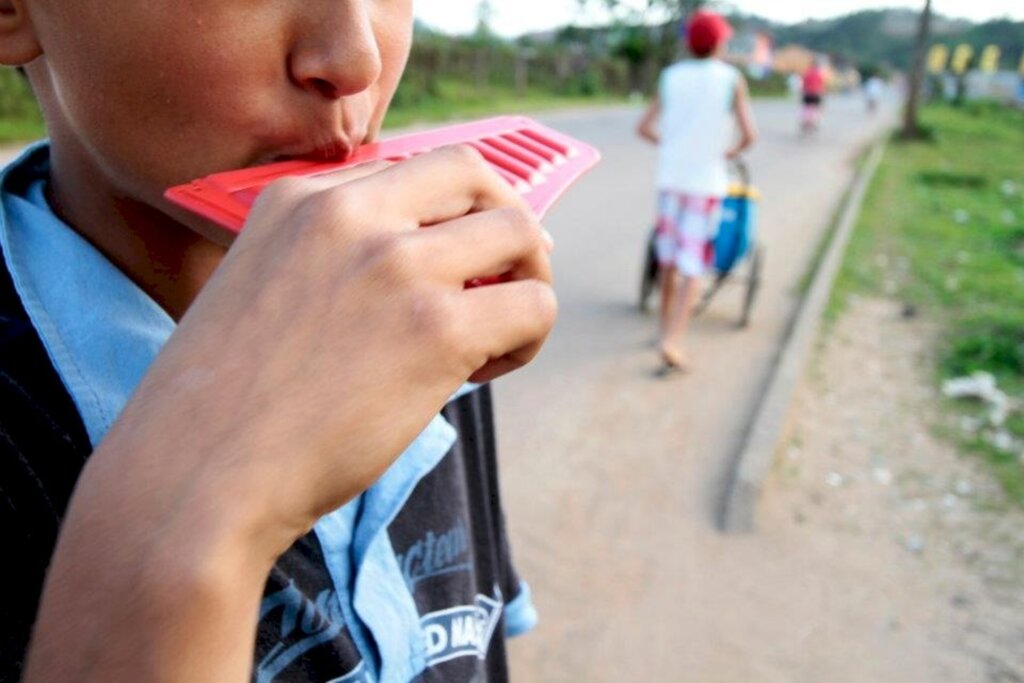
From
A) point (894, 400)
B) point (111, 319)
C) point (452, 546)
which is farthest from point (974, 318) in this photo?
point (111, 319)

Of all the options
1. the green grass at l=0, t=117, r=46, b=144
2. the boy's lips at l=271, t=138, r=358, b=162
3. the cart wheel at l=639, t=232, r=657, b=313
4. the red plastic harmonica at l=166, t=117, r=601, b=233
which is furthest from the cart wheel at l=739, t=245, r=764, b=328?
the green grass at l=0, t=117, r=46, b=144

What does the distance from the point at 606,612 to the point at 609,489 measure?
2.71 feet

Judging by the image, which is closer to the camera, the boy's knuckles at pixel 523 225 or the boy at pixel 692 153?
the boy's knuckles at pixel 523 225

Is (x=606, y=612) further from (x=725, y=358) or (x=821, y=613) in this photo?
(x=725, y=358)

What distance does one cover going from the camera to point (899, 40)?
110625mm

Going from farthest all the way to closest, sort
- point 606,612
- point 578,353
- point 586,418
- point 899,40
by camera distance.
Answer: point 899,40, point 578,353, point 586,418, point 606,612

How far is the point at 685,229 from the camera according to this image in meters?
5.12

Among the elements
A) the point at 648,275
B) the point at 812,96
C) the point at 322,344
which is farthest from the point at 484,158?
the point at 812,96

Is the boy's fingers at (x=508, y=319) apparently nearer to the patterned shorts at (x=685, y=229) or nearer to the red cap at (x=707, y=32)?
the patterned shorts at (x=685, y=229)

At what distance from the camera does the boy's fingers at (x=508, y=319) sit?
0.69m

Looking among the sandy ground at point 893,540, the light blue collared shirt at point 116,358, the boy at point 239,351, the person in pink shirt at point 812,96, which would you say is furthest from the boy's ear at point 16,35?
the person in pink shirt at point 812,96

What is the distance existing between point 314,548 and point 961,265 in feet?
26.1

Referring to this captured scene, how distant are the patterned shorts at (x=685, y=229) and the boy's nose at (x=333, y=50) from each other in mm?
4308

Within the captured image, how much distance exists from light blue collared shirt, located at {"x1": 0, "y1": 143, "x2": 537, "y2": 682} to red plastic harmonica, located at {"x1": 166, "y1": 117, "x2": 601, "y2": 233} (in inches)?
7.2
